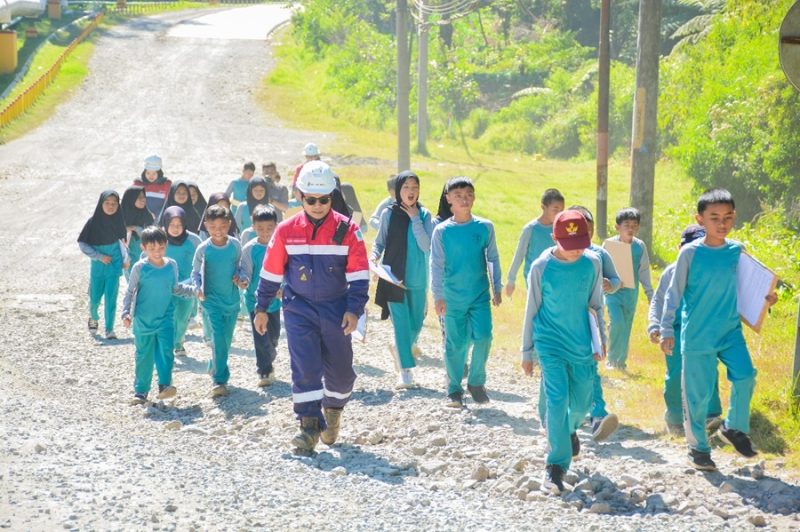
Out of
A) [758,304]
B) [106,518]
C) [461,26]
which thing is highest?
[461,26]

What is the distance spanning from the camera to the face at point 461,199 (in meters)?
10.1

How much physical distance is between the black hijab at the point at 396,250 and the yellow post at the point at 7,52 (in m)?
36.4

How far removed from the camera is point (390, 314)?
1164 cm

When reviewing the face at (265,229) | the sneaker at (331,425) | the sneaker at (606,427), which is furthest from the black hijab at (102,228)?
the sneaker at (606,427)

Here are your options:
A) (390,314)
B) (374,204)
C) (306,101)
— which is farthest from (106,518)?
(306,101)

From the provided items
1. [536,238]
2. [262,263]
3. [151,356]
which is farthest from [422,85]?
[151,356]

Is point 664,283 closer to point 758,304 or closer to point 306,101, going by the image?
point 758,304

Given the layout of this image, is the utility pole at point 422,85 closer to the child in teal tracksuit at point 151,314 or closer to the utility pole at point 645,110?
the utility pole at point 645,110

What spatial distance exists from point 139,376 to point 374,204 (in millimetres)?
15245

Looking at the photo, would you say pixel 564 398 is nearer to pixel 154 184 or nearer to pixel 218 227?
pixel 218 227

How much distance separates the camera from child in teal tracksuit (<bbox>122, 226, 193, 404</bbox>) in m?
11.3

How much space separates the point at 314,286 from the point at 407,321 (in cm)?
264

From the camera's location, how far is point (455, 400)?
412 inches

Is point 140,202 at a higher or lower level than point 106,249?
higher
